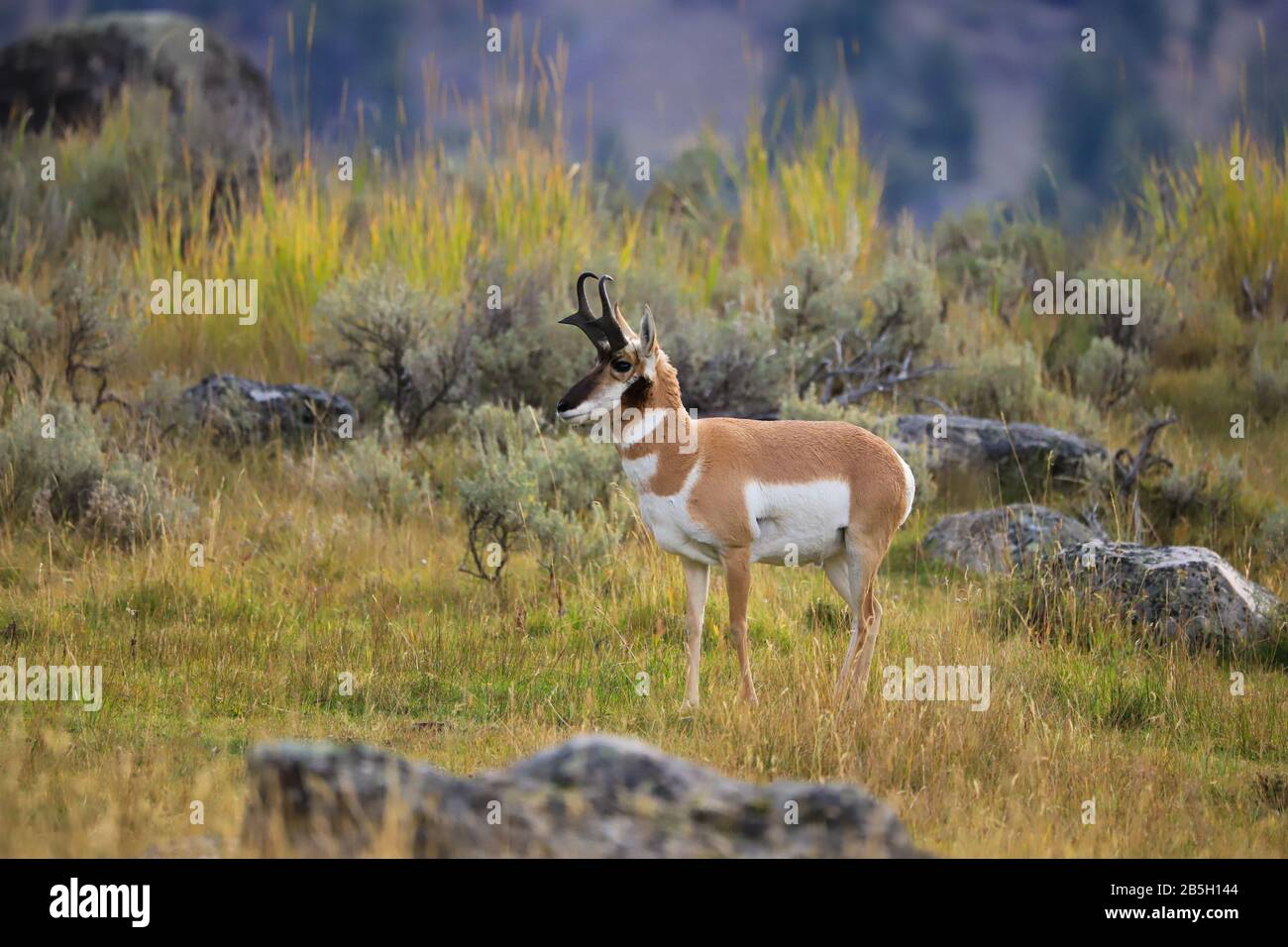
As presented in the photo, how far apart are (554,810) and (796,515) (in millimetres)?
3484

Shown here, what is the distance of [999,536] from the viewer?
10.1 metres

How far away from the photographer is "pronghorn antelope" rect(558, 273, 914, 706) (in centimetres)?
698

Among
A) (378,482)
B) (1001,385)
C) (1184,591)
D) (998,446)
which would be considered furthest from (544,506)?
(1001,385)

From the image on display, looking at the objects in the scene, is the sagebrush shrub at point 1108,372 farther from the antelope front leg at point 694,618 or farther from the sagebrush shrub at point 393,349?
the antelope front leg at point 694,618

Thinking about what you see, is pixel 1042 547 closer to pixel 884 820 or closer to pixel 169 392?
pixel 884 820

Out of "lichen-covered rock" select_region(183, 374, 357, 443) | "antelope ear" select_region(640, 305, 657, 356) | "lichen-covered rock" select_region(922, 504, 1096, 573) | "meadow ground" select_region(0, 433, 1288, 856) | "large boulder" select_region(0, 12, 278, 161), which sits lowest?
"meadow ground" select_region(0, 433, 1288, 856)

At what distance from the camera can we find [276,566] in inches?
391

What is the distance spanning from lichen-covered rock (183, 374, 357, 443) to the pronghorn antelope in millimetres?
6030

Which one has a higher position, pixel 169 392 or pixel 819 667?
pixel 169 392

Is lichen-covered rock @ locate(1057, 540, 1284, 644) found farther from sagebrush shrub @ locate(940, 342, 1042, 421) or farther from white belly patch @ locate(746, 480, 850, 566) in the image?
sagebrush shrub @ locate(940, 342, 1042, 421)

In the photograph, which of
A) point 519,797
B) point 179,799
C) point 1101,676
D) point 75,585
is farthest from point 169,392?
point 519,797

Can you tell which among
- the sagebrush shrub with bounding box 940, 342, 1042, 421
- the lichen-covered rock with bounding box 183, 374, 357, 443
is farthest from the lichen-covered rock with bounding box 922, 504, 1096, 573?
the lichen-covered rock with bounding box 183, 374, 357, 443

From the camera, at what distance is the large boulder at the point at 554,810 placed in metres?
3.70
